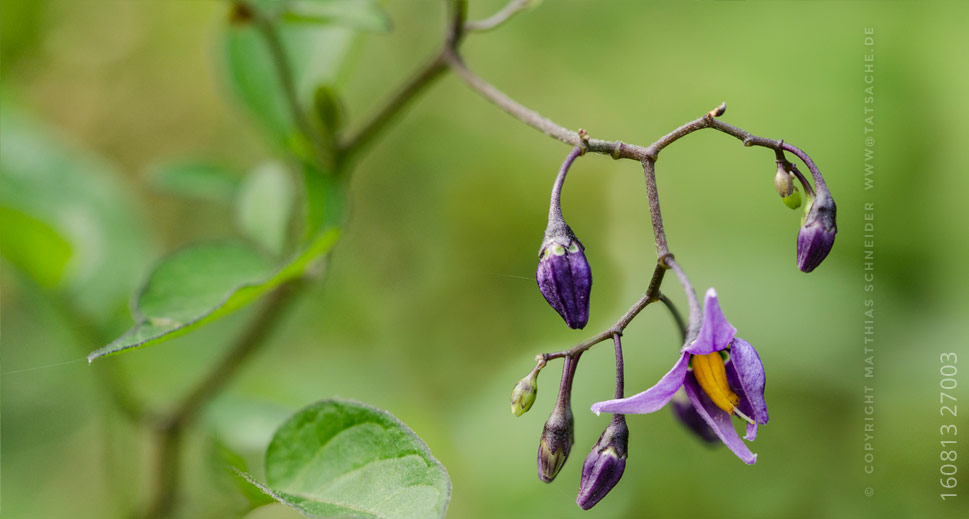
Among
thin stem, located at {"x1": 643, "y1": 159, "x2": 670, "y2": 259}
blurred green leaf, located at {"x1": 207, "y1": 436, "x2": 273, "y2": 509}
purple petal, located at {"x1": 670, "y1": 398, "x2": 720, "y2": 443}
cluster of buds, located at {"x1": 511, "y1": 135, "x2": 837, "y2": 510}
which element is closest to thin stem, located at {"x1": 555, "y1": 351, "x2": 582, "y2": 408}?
cluster of buds, located at {"x1": 511, "y1": 135, "x2": 837, "y2": 510}

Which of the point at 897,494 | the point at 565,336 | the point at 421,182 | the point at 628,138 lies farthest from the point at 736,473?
the point at 421,182

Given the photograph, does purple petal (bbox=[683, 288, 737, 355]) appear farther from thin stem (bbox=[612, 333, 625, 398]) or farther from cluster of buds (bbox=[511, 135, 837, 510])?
thin stem (bbox=[612, 333, 625, 398])

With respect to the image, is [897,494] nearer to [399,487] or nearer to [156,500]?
[399,487]

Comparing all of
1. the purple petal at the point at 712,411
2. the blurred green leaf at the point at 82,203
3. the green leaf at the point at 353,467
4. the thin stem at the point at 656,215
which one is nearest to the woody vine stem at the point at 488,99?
the thin stem at the point at 656,215

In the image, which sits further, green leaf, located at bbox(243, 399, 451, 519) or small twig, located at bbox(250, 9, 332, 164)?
small twig, located at bbox(250, 9, 332, 164)

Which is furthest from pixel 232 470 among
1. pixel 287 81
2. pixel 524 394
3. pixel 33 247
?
pixel 33 247

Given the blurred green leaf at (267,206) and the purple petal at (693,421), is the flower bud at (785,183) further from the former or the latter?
the blurred green leaf at (267,206)
